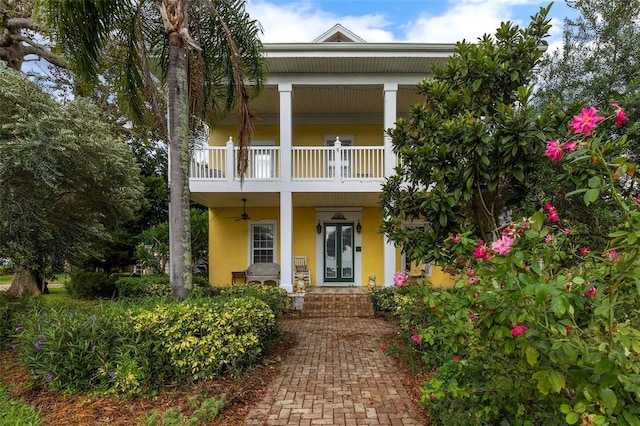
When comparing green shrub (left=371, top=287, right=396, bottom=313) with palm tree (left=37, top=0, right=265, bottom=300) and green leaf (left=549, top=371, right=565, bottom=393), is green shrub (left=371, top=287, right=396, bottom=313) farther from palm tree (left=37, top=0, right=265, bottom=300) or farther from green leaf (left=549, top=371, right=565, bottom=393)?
green leaf (left=549, top=371, right=565, bottom=393)

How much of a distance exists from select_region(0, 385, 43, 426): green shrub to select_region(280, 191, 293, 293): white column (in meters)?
6.09

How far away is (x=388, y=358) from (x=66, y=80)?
16863mm

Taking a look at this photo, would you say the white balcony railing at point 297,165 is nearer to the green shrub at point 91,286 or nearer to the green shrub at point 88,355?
the green shrub at point 91,286

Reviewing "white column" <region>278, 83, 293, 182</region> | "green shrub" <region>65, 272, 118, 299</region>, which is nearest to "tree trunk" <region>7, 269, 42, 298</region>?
"green shrub" <region>65, 272, 118, 299</region>

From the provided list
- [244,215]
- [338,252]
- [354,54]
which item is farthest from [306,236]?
[354,54]

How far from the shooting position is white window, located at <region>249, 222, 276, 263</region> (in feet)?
40.7

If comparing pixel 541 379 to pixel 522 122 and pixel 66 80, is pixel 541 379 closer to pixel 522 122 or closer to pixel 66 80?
pixel 522 122

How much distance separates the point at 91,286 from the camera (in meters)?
11.9

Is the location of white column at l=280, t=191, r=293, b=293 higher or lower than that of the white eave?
lower

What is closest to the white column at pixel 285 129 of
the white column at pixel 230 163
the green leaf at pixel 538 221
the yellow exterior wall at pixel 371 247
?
the white column at pixel 230 163

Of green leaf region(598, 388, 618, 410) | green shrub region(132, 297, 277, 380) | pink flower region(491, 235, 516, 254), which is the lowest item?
green shrub region(132, 297, 277, 380)

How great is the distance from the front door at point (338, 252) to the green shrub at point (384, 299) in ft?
9.49

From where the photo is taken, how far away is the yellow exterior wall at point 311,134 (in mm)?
12305

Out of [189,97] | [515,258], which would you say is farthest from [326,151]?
[515,258]
